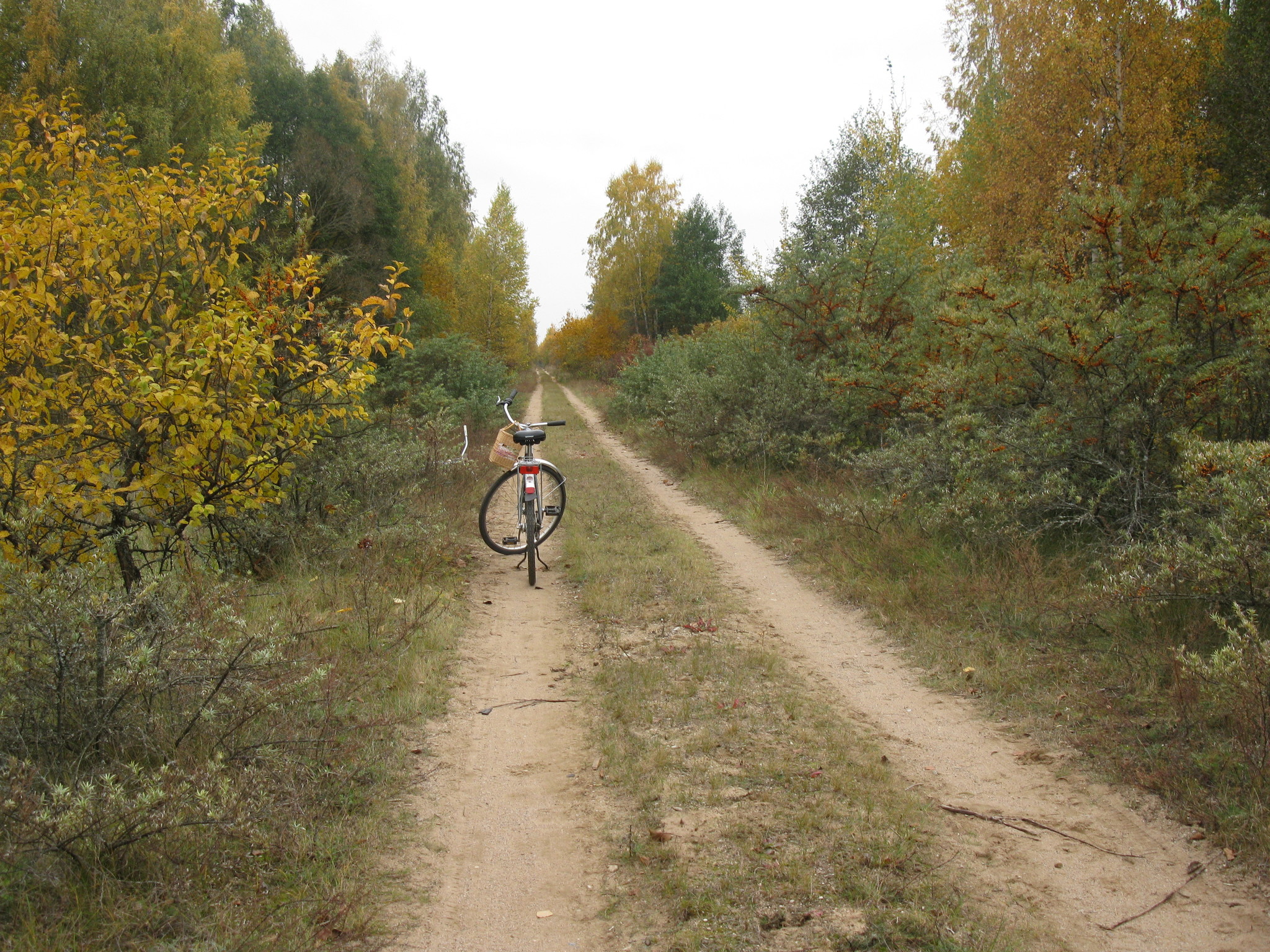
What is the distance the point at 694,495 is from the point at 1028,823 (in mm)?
8593

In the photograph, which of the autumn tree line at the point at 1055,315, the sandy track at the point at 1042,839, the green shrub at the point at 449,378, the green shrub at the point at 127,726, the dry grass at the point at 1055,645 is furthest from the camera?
the green shrub at the point at 449,378

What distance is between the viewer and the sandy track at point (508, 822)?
9.24 ft

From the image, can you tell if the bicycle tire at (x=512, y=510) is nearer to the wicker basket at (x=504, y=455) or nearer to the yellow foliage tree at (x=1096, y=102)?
the wicker basket at (x=504, y=455)

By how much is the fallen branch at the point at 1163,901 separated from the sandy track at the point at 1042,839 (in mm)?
14

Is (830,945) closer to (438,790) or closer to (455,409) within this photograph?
(438,790)

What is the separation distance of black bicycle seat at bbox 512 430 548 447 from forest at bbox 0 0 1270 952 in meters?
1.24

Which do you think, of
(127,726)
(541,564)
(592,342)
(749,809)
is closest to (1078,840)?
(749,809)

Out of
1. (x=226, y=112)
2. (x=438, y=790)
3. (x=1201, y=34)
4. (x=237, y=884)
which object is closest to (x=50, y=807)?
(x=237, y=884)

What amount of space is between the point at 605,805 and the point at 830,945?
1255 mm

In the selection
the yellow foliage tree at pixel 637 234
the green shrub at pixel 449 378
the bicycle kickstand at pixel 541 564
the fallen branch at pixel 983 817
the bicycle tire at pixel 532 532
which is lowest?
the fallen branch at pixel 983 817

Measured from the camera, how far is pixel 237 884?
2.80m

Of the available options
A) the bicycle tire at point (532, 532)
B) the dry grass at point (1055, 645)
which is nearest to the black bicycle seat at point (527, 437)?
the bicycle tire at point (532, 532)

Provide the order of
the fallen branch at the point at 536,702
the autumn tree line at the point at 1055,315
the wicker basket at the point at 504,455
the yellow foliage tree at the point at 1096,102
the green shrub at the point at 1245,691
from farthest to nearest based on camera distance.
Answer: the yellow foliage tree at the point at 1096,102, the wicker basket at the point at 504,455, the autumn tree line at the point at 1055,315, the fallen branch at the point at 536,702, the green shrub at the point at 1245,691

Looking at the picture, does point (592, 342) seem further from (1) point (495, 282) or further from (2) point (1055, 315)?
(2) point (1055, 315)
